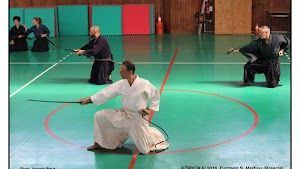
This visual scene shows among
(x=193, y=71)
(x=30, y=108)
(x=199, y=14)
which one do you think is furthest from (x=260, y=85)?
(x=199, y=14)

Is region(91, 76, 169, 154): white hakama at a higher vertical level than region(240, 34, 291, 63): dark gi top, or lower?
lower

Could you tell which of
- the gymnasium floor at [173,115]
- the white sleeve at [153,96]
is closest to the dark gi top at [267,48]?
the gymnasium floor at [173,115]

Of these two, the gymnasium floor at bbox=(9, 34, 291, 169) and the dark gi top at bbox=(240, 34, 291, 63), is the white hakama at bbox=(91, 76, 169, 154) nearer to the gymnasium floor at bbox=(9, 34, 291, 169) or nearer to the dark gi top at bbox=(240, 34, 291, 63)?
the gymnasium floor at bbox=(9, 34, 291, 169)

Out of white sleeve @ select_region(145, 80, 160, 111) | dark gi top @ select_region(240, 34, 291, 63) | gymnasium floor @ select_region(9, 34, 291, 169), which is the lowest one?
gymnasium floor @ select_region(9, 34, 291, 169)

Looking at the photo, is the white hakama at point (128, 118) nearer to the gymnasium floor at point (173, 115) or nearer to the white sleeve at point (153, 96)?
the white sleeve at point (153, 96)

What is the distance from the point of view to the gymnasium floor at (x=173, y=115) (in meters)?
8.20

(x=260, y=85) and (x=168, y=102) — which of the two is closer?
(x=168, y=102)

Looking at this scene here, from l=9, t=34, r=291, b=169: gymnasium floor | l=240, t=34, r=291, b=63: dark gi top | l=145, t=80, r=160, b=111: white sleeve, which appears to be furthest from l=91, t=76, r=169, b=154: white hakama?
l=240, t=34, r=291, b=63: dark gi top

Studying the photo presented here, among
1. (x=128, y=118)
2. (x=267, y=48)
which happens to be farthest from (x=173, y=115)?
(x=267, y=48)

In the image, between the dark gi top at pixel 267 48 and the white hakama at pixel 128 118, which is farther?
the dark gi top at pixel 267 48

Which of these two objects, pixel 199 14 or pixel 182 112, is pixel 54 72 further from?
pixel 199 14

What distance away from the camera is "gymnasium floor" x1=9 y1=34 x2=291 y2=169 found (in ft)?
26.9

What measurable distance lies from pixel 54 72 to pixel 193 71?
403 centimetres

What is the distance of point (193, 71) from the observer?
15391 millimetres
